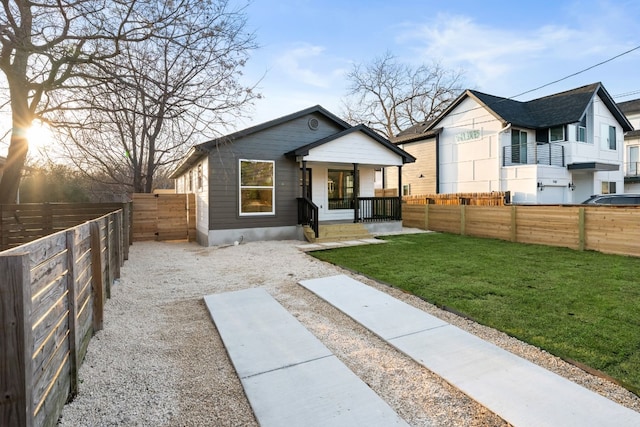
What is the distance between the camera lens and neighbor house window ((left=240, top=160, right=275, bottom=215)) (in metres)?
10.8

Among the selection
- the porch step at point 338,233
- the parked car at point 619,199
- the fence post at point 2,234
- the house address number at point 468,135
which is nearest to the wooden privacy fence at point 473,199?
the parked car at point 619,199

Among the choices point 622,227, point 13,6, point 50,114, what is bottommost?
point 622,227

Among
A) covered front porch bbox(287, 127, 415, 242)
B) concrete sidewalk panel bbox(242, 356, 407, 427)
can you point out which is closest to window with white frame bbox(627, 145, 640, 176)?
covered front porch bbox(287, 127, 415, 242)

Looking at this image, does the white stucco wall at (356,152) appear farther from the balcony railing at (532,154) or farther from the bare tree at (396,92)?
the bare tree at (396,92)

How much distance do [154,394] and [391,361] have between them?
2023mm

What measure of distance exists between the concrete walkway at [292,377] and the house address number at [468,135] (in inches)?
674

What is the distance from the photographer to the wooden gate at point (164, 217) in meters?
12.3

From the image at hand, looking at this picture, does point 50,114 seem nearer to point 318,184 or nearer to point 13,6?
point 13,6

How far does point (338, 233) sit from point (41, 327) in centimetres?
955

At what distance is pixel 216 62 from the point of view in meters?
6.85

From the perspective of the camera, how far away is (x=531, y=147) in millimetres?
17453

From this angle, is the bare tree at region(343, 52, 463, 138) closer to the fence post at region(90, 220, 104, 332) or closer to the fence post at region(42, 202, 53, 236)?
the fence post at region(42, 202, 53, 236)

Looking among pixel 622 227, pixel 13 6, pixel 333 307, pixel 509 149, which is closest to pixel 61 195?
pixel 13 6

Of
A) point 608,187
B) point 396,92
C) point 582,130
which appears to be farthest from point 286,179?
point 396,92
